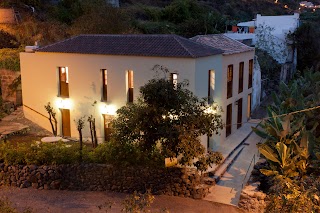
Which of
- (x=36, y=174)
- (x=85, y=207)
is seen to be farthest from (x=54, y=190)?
(x=85, y=207)

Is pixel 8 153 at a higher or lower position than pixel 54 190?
higher

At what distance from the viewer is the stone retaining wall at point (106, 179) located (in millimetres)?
16609

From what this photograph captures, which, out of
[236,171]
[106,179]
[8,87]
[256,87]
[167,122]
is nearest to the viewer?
[167,122]

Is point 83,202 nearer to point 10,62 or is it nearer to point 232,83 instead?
point 232,83

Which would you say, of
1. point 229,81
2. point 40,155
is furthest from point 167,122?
point 229,81

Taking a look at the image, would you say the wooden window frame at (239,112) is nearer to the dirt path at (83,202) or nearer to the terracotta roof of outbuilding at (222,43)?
the terracotta roof of outbuilding at (222,43)

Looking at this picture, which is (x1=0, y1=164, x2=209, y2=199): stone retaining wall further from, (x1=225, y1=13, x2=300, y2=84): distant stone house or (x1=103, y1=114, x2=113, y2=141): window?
(x1=225, y1=13, x2=300, y2=84): distant stone house

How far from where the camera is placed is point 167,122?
50.9ft

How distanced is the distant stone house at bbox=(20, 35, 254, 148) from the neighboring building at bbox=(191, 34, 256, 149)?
2.2 inches

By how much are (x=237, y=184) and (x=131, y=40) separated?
9309 millimetres

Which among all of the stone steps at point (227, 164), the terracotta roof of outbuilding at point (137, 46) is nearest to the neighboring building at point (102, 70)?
the terracotta roof of outbuilding at point (137, 46)

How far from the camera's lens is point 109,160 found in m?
17.3

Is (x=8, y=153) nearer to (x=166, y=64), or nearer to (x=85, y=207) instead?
(x=85, y=207)

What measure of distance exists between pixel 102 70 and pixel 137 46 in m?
2.34
